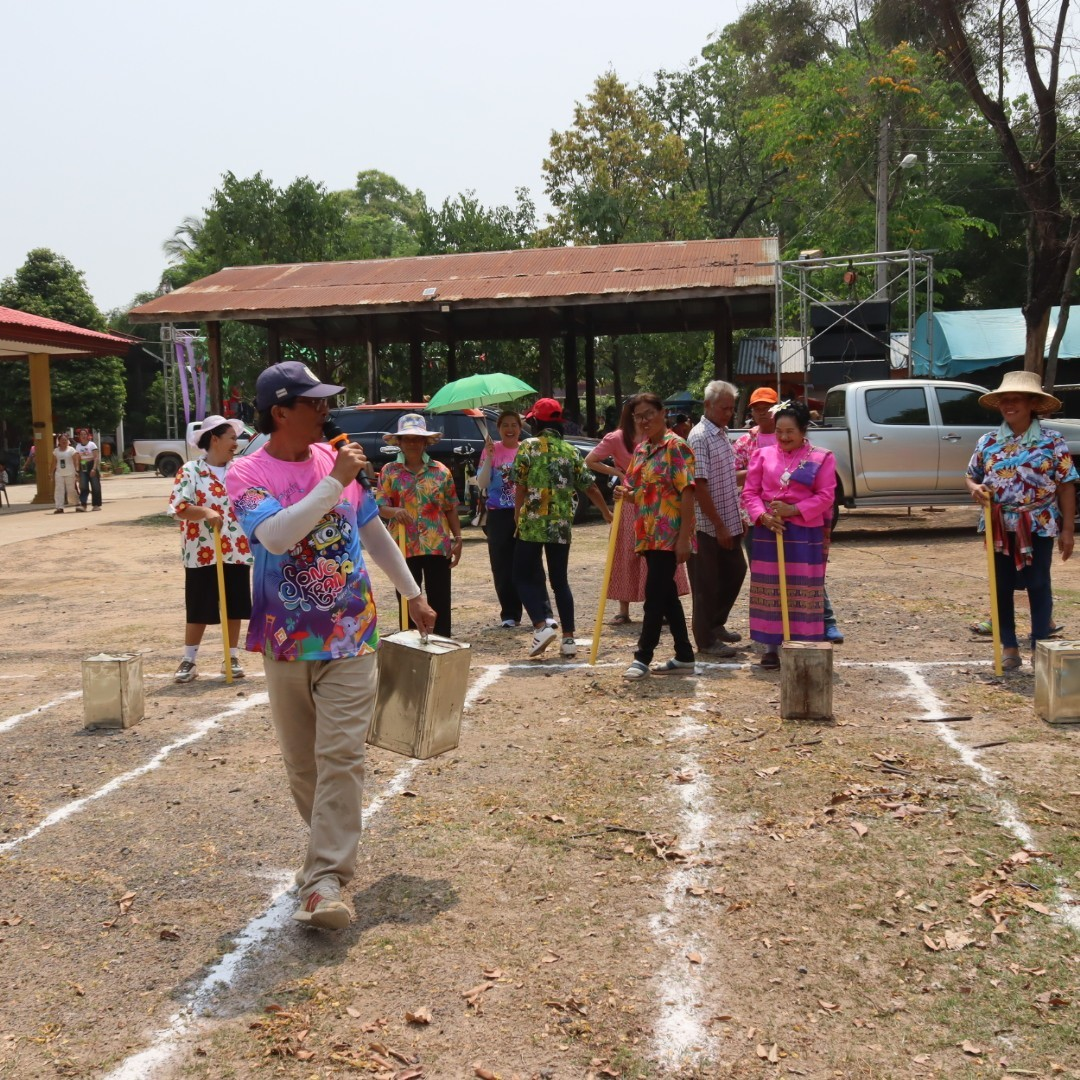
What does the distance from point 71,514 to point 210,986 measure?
21039 millimetres

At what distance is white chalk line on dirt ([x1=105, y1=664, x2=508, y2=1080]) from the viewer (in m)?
3.08

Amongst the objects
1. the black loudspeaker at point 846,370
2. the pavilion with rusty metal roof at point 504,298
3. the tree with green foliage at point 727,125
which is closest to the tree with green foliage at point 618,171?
the tree with green foliage at point 727,125

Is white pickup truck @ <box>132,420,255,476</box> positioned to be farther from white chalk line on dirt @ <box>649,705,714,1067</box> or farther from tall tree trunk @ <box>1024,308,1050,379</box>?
white chalk line on dirt @ <box>649,705,714,1067</box>

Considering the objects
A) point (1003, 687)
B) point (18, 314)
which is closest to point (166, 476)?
point (18, 314)

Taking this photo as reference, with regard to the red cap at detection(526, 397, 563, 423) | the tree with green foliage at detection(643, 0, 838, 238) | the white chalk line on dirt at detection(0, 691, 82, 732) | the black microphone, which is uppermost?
the tree with green foliage at detection(643, 0, 838, 238)

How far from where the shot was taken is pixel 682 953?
3.60 meters

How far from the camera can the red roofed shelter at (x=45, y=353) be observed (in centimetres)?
2417

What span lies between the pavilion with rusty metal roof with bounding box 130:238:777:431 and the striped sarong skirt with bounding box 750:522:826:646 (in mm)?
11869

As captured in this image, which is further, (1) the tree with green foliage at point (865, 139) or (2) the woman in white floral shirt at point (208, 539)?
(1) the tree with green foliage at point (865, 139)

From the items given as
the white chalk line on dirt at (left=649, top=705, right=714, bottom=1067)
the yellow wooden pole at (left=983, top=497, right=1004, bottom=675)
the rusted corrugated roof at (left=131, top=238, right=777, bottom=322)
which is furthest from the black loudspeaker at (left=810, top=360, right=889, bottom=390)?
the white chalk line on dirt at (left=649, top=705, right=714, bottom=1067)

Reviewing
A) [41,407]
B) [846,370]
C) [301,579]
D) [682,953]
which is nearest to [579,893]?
[682,953]

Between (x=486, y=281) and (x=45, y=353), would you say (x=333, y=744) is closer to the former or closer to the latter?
(x=486, y=281)

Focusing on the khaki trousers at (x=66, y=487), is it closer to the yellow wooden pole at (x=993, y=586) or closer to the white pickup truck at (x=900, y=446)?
the white pickup truck at (x=900, y=446)

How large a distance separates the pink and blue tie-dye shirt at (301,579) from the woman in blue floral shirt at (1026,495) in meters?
4.61
